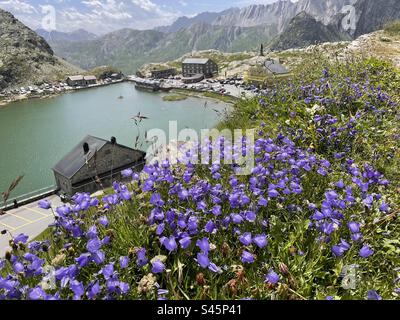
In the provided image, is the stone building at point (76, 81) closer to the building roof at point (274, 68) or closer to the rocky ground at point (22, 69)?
the rocky ground at point (22, 69)

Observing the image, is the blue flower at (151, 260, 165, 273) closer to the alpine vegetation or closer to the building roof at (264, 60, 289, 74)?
the alpine vegetation

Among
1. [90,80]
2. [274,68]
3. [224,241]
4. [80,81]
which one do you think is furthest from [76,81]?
[224,241]

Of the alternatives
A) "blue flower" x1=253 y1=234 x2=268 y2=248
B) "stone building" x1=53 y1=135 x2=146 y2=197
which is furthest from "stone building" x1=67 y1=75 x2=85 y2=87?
"blue flower" x1=253 y1=234 x2=268 y2=248

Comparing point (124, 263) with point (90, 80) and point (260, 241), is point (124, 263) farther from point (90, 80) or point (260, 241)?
point (90, 80)

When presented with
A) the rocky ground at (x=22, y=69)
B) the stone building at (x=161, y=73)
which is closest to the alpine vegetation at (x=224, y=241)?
the stone building at (x=161, y=73)

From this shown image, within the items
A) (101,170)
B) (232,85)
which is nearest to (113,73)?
(232,85)

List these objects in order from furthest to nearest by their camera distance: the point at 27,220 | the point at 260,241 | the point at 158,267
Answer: the point at 27,220 → the point at 260,241 → the point at 158,267

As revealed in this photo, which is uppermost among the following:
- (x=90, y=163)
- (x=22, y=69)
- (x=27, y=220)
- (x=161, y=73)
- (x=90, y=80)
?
(x=90, y=163)
